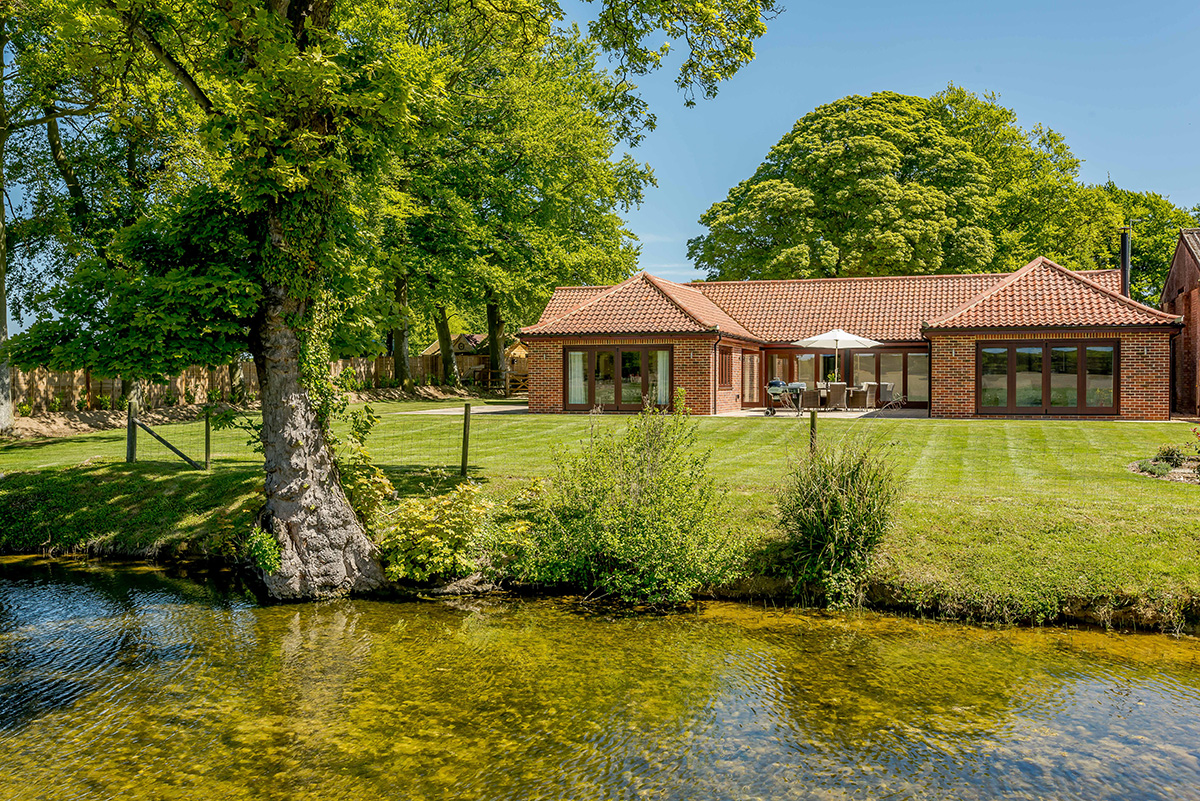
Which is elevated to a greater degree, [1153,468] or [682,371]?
[682,371]

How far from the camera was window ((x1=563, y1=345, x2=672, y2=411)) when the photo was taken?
2488 centimetres

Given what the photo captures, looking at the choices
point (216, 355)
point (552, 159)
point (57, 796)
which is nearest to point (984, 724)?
point (57, 796)

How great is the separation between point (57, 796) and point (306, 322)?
5345mm

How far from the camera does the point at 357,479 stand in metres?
9.82

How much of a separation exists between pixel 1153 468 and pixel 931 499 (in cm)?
440

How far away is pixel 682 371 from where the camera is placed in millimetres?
24438

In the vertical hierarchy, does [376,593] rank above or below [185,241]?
below

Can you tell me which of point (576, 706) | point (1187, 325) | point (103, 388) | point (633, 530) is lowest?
point (576, 706)

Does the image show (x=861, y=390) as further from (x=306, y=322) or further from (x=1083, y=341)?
(x=306, y=322)

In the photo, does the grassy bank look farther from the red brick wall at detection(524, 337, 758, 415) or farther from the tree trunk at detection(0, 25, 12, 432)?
the red brick wall at detection(524, 337, 758, 415)

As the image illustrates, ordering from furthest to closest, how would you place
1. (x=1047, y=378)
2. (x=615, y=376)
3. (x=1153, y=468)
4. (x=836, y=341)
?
1. (x=615, y=376)
2. (x=836, y=341)
3. (x=1047, y=378)
4. (x=1153, y=468)

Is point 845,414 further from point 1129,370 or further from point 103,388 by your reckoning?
point 103,388

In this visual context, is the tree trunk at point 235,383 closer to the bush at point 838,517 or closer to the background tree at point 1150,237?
the bush at point 838,517

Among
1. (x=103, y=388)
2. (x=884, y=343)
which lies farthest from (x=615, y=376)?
(x=103, y=388)
